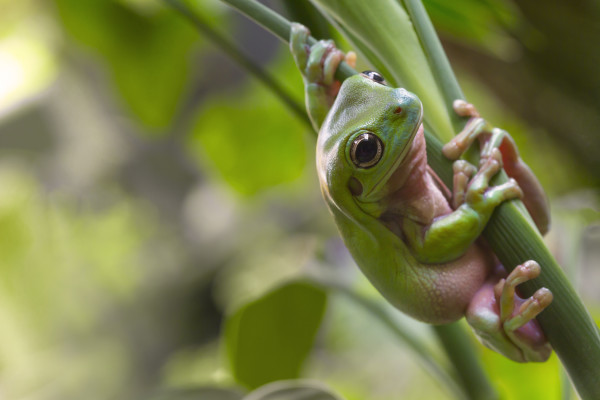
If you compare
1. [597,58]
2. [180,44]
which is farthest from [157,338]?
[597,58]

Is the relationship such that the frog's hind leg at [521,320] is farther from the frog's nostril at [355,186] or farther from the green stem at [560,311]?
the frog's nostril at [355,186]

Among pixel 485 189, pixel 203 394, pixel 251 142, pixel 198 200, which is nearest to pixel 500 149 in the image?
pixel 485 189

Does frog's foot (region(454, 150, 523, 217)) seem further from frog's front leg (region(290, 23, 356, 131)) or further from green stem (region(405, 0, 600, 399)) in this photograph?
frog's front leg (region(290, 23, 356, 131))

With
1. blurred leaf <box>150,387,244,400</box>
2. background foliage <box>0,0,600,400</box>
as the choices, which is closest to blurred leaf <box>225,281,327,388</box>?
background foliage <box>0,0,600,400</box>

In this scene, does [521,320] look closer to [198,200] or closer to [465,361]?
[465,361]

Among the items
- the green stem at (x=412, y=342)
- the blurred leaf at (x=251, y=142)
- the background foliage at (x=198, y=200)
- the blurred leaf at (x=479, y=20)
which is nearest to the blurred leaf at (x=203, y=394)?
the background foliage at (x=198, y=200)

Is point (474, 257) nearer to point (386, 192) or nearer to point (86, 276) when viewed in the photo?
point (386, 192)
